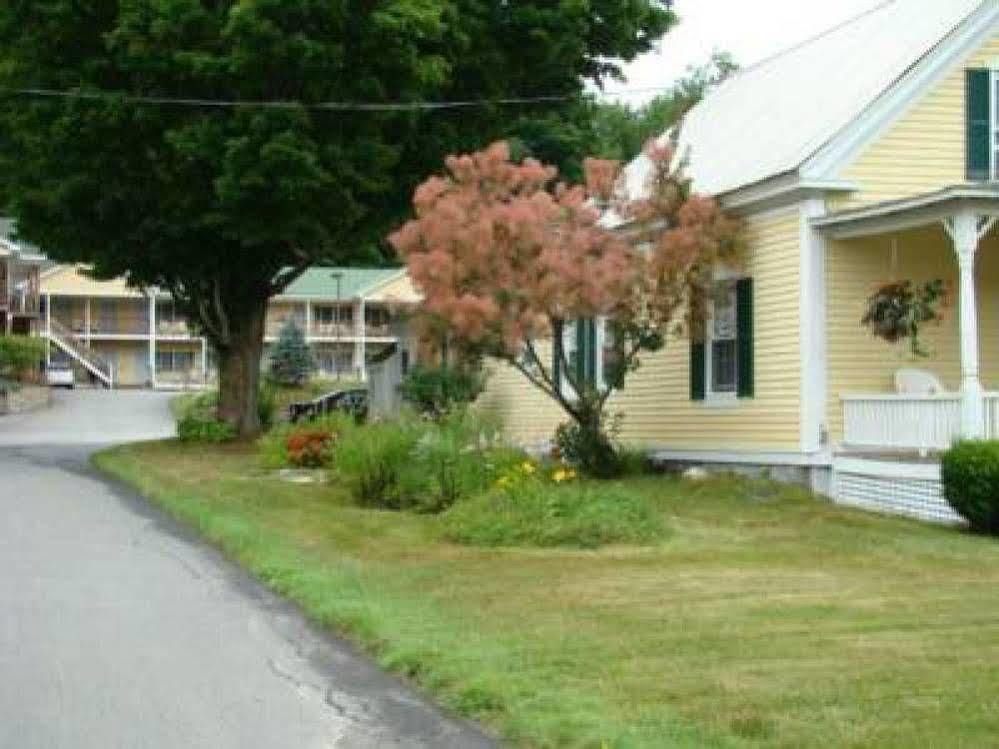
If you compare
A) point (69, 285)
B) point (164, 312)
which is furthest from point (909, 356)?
point (164, 312)

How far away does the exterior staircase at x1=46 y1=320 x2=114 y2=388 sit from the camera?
84000 millimetres

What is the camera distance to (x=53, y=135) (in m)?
28.8

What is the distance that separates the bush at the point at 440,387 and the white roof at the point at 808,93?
532 centimetres

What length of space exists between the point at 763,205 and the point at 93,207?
15225mm

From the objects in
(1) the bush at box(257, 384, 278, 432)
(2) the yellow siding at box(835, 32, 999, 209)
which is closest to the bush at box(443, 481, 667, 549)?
(2) the yellow siding at box(835, 32, 999, 209)

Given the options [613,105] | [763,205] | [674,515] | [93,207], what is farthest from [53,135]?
[613,105]

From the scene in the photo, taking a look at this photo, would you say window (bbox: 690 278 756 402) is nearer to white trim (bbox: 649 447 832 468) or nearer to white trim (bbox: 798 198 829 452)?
white trim (bbox: 649 447 832 468)

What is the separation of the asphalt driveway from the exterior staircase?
225 feet

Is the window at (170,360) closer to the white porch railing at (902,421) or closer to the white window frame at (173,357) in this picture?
the white window frame at (173,357)

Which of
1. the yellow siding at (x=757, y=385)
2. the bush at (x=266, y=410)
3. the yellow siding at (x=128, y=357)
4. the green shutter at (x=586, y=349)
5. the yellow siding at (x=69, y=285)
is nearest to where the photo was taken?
the yellow siding at (x=757, y=385)

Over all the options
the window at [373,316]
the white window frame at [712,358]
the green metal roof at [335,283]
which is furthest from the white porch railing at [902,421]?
the window at [373,316]

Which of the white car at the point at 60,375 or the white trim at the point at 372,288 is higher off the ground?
the white trim at the point at 372,288

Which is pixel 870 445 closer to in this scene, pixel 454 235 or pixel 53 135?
pixel 454 235

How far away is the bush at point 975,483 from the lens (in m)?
15.9
